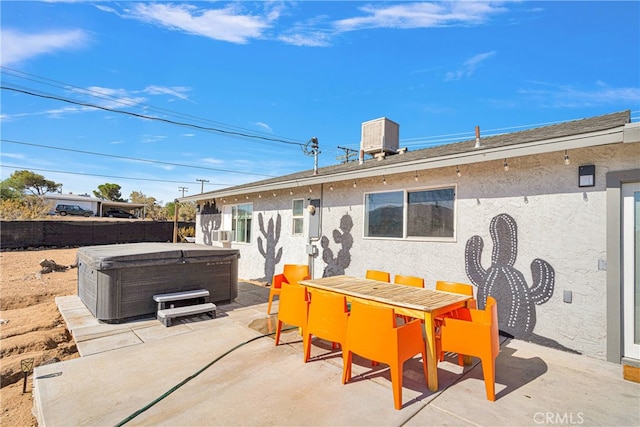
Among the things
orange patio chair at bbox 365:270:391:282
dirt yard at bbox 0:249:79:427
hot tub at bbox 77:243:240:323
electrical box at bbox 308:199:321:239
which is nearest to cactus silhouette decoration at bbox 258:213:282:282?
electrical box at bbox 308:199:321:239

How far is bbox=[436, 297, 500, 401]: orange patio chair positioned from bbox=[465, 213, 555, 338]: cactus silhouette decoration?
5.16 feet

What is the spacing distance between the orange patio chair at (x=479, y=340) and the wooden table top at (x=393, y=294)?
23 centimetres

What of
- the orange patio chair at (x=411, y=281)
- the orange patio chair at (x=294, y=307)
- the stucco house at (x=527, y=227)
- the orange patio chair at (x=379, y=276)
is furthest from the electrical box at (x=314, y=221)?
the orange patio chair at (x=294, y=307)

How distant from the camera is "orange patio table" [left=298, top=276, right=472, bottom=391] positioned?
2697 millimetres

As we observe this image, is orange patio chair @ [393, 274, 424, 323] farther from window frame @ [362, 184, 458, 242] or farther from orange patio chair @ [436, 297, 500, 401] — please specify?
orange patio chair @ [436, 297, 500, 401]

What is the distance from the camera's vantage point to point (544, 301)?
384 cm

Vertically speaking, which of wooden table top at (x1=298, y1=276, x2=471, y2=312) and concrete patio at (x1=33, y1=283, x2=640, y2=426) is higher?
wooden table top at (x1=298, y1=276, x2=471, y2=312)

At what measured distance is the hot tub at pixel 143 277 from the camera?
4.42 metres

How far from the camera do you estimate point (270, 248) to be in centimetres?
820

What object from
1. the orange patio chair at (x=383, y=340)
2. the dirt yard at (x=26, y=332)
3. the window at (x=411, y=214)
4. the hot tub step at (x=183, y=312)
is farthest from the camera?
the window at (x=411, y=214)

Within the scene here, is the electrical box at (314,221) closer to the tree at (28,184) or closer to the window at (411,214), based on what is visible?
the window at (411,214)

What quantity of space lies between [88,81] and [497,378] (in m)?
12.9

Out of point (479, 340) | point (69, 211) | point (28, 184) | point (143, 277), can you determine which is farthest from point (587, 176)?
point (28, 184)

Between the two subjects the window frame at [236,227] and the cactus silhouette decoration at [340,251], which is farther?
the window frame at [236,227]
